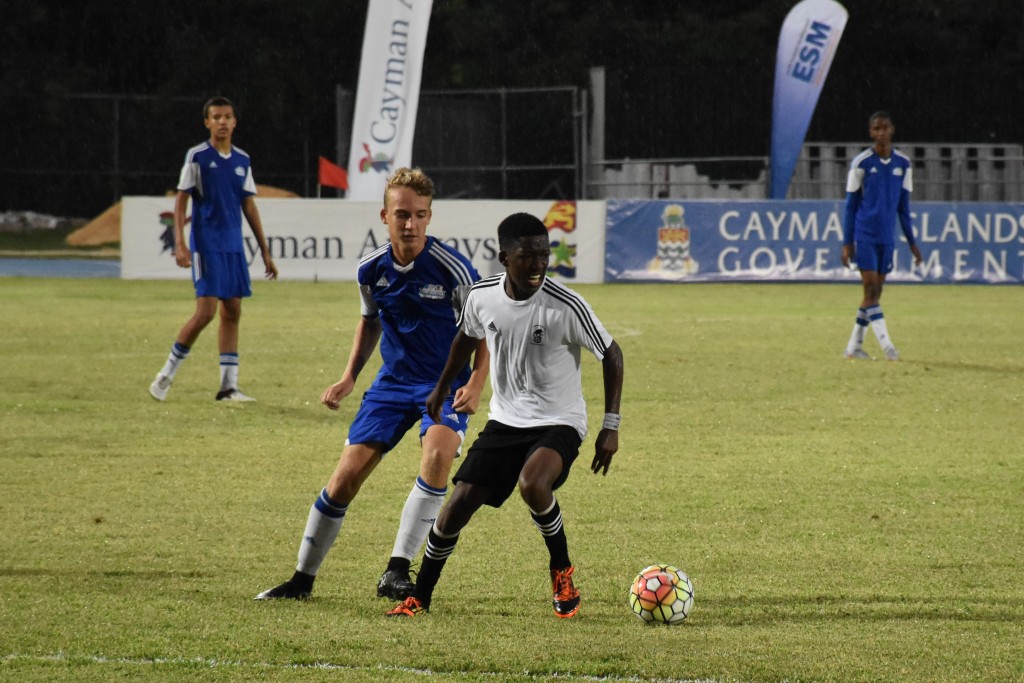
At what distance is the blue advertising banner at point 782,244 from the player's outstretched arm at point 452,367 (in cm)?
1901

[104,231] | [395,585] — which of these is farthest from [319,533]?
[104,231]

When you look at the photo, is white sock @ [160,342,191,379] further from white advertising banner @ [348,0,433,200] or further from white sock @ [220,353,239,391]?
white advertising banner @ [348,0,433,200]

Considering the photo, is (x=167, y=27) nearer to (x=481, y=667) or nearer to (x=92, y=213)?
(x=92, y=213)

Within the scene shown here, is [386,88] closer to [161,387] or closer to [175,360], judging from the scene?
[175,360]

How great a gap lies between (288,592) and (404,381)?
954 millimetres

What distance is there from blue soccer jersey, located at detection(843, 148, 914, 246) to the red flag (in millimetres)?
16436

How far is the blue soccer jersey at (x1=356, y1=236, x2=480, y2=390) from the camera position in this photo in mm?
5895

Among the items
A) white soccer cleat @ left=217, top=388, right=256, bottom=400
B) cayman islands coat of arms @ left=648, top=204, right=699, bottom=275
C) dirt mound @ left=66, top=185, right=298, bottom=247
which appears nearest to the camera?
white soccer cleat @ left=217, top=388, right=256, bottom=400

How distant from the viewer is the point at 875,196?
14289 mm

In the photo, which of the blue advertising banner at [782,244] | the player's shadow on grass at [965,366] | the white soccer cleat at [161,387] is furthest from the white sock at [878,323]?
the blue advertising banner at [782,244]

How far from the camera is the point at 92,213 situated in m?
39.9

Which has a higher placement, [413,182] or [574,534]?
Answer: [413,182]

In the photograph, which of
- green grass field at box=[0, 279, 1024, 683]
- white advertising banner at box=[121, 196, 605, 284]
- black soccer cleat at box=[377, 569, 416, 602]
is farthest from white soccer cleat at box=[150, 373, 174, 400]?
white advertising banner at box=[121, 196, 605, 284]

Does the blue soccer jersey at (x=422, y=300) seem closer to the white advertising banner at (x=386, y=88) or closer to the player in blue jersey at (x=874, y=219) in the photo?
the player in blue jersey at (x=874, y=219)
